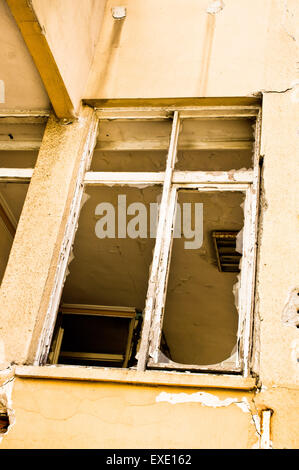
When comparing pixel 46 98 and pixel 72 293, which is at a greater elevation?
pixel 46 98

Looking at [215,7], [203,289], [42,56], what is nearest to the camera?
[42,56]

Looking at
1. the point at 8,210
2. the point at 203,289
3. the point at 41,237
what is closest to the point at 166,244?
the point at 41,237

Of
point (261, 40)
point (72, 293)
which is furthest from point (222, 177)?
point (72, 293)

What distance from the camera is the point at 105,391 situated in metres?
2.60

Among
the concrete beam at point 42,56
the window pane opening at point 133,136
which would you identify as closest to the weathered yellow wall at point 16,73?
the concrete beam at point 42,56

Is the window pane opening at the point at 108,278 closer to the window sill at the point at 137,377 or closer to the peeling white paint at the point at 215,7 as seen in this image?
the peeling white paint at the point at 215,7

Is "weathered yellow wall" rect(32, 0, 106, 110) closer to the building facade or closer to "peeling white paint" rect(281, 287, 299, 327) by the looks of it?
the building facade

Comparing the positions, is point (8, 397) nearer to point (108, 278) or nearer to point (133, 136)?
point (133, 136)

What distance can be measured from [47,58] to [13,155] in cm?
154

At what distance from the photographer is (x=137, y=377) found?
257cm

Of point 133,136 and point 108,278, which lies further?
point 108,278

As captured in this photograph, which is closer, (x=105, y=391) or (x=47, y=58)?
(x=105, y=391)

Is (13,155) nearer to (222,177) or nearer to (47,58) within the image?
(47,58)

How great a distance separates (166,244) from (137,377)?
3.10 ft
